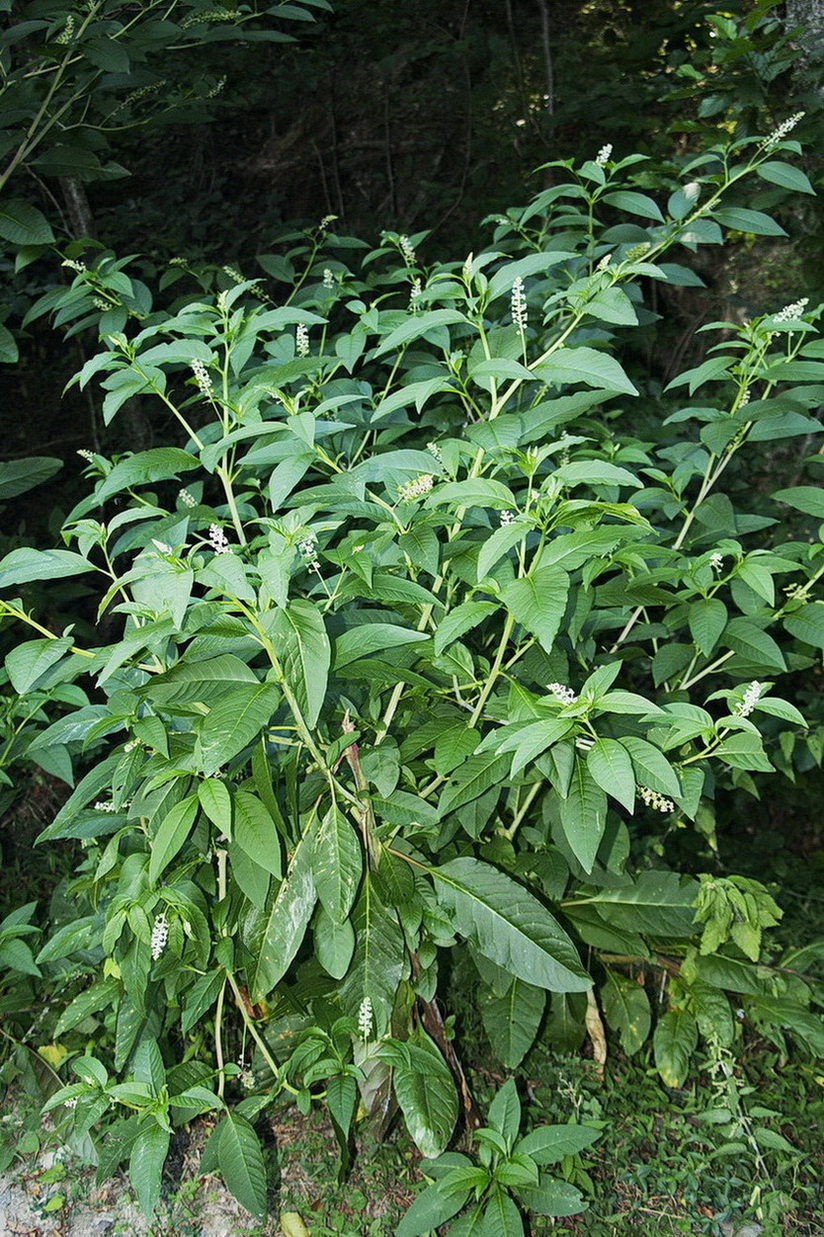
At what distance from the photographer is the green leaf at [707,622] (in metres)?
1.85

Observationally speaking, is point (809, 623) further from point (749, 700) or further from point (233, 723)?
point (233, 723)

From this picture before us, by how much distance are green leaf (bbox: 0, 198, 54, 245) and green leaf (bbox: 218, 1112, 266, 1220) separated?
5.79 ft

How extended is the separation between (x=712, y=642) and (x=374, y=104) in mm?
4602

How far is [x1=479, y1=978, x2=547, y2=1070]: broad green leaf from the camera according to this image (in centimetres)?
196

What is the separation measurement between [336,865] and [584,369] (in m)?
0.87

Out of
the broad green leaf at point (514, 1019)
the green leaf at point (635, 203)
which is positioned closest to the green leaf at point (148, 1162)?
the broad green leaf at point (514, 1019)

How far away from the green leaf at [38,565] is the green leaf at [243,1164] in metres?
1.00

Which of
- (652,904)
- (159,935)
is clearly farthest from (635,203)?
(159,935)

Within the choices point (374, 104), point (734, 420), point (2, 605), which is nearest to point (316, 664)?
point (2, 605)

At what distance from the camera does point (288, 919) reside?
1688 millimetres

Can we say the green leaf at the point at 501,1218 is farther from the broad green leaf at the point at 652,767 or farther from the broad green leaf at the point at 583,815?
the broad green leaf at the point at 652,767

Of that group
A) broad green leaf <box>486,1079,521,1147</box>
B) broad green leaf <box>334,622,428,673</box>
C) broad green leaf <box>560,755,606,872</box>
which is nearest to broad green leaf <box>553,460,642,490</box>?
broad green leaf <box>334,622,428,673</box>

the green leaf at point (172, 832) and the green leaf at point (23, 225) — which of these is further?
the green leaf at point (23, 225)

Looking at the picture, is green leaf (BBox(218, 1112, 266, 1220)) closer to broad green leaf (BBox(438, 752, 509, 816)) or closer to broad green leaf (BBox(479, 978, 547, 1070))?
broad green leaf (BBox(479, 978, 547, 1070))
